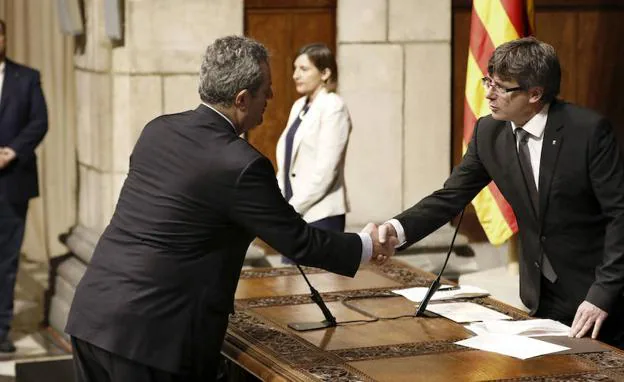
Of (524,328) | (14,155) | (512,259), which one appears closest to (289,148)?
(512,259)

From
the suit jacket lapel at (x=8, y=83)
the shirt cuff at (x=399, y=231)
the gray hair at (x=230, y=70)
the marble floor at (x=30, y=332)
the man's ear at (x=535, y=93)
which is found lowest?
the marble floor at (x=30, y=332)

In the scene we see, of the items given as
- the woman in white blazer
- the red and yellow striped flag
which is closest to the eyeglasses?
the woman in white blazer

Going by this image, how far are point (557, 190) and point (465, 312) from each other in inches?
20.3

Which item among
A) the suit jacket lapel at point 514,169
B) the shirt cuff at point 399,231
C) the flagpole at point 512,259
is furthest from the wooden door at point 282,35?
the suit jacket lapel at point 514,169

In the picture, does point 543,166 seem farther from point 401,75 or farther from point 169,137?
point 401,75

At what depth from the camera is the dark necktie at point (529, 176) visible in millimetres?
4324

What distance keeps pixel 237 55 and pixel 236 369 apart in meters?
1.15

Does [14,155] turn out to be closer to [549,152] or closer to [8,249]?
[8,249]

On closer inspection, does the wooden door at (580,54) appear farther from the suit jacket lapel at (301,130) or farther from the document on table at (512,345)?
the document on table at (512,345)

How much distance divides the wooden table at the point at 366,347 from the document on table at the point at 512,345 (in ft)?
0.12

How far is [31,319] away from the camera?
807 cm

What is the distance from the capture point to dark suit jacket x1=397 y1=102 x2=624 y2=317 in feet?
13.5

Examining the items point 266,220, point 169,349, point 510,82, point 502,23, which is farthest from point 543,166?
point 502,23

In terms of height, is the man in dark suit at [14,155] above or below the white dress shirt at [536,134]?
below
